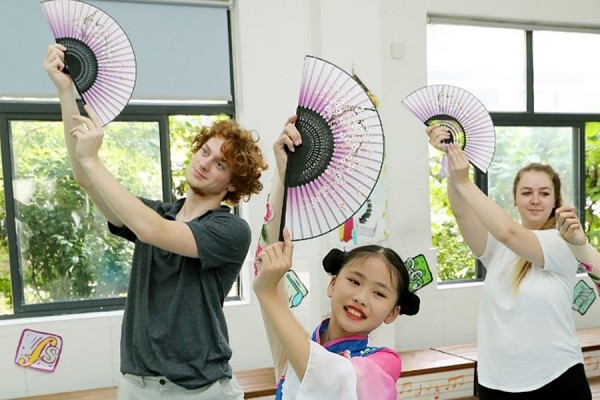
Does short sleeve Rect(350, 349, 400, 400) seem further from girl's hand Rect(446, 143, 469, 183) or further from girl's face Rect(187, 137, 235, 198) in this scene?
girl's hand Rect(446, 143, 469, 183)

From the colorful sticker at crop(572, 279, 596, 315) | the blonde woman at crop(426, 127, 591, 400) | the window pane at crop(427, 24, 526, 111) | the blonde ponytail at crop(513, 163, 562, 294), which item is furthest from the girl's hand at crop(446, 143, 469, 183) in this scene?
the colorful sticker at crop(572, 279, 596, 315)

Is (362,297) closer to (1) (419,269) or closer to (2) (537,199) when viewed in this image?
(2) (537,199)

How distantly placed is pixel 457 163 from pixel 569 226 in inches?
14.8

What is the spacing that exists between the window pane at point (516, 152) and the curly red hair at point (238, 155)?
3009mm

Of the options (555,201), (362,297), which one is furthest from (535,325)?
(362,297)

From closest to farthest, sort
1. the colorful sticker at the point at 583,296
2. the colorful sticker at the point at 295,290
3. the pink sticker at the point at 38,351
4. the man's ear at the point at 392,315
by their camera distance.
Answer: the man's ear at the point at 392,315 < the pink sticker at the point at 38,351 < the colorful sticker at the point at 295,290 < the colorful sticker at the point at 583,296

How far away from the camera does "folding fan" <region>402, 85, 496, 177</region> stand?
6.23 feet

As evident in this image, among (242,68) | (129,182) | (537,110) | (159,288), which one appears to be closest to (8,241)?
(129,182)

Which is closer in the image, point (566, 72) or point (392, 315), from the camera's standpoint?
point (392, 315)

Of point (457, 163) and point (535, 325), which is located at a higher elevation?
point (457, 163)

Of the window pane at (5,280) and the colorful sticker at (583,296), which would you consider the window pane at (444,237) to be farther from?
the window pane at (5,280)

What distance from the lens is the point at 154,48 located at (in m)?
3.16

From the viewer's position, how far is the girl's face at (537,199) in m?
Result: 1.83

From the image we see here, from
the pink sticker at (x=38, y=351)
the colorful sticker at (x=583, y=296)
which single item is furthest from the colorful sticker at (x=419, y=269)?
the pink sticker at (x=38, y=351)
